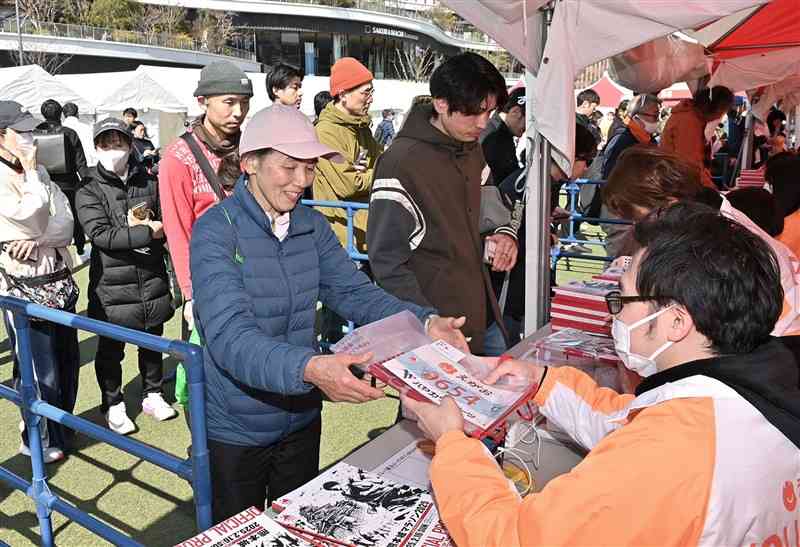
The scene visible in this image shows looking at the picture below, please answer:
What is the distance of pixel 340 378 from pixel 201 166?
1.96m

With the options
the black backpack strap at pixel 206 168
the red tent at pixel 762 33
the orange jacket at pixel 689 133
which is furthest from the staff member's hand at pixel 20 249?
the red tent at pixel 762 33

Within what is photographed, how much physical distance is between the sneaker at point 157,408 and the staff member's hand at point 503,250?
257cm

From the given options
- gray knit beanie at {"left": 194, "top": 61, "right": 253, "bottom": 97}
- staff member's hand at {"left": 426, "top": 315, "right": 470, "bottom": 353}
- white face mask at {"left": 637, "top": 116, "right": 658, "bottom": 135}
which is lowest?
staff member's hand at {"left": 426, "top": 315, "right": 470, "bottom": 353}

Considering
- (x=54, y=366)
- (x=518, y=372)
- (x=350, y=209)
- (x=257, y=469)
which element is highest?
(x=350, y=209)

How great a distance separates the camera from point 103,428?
7.66 feet

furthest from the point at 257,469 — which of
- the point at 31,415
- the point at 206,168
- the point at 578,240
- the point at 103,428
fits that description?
the point at 578,240

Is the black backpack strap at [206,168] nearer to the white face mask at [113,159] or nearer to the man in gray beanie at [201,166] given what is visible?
the man in gray beanie at [201,166]

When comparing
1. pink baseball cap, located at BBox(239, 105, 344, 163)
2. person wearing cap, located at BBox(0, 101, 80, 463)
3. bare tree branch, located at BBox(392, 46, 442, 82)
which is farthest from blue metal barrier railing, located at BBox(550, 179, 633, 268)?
bare tree branch, located at BBox(392, 46, 442, 82)

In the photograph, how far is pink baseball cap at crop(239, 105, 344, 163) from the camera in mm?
2123

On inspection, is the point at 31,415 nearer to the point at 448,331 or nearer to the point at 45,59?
the point at 448,331

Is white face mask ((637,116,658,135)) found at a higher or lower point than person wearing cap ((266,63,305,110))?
lower

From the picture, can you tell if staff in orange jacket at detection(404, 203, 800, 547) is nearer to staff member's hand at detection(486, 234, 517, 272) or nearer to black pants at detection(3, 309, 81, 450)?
staff member's hand at detection(486, 234, 517, 272)

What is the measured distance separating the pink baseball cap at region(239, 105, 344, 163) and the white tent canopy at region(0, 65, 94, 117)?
15.6 meters

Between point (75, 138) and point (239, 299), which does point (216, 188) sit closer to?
point (239, 299)
